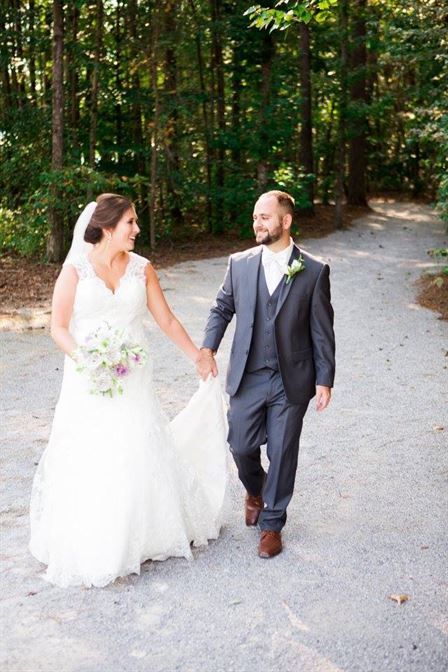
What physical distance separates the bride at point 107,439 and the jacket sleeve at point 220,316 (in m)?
0.32

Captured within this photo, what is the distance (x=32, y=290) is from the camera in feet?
47.6

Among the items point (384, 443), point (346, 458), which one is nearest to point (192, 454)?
point (346, 458)

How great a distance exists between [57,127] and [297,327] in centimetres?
1247

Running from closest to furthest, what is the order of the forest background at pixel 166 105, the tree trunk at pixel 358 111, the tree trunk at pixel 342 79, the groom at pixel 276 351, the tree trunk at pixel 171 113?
the groom at pixel 276 351 < the forest background at pixel 166 105 < the tree trunk at pixel 171 113 < the tree trunk at pixel 342 79 < the tree trunk at pixel 358 111

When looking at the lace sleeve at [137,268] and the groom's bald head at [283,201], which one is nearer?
the groom's bald head at [283,201]

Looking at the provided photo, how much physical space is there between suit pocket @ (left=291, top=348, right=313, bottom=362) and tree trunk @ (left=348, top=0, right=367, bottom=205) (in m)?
17.5

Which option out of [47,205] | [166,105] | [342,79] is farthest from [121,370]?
[342,79]

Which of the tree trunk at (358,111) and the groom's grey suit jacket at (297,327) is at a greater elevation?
the tree trunk at (358,111)

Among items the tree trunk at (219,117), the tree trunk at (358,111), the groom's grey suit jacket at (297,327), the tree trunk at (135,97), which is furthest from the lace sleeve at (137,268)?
the tree trunk at (358,111)

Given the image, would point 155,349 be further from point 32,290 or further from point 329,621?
point 329,621

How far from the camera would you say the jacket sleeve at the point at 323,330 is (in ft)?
15.9

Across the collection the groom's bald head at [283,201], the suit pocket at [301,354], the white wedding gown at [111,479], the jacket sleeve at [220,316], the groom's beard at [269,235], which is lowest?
the white wedding gown at [111,479]

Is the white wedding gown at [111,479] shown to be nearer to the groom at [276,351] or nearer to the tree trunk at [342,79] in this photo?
the groom at [276,351]

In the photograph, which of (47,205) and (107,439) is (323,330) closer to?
(107,439)
